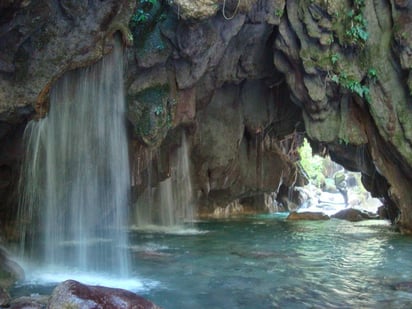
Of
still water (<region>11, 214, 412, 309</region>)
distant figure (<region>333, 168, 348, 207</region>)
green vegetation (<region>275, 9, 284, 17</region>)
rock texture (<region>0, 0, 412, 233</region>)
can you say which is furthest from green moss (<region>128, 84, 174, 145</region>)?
distant figure (<region>333, 168, 348, 207</region>)

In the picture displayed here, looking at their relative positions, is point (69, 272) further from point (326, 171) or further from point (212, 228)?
point (326, 171)

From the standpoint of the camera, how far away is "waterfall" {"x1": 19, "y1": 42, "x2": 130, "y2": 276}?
37.6 feet

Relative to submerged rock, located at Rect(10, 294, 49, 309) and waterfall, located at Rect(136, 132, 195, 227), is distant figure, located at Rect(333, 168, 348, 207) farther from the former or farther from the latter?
submerged rock, located at Rect(10, 294, 49, 309)

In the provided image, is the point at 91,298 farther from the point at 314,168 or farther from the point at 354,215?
the point at 314,168

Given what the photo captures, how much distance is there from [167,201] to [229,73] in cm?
739

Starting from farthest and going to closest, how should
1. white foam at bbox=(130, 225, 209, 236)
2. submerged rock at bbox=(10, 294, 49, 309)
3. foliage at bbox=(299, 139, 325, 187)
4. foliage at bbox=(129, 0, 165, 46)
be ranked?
foliage at bbox=(299, 139, 325, 187)
white foam at bbox=(130, 225, 209, 236)
foliage at bbox=(129, 0, 165, 46)
submerged rock at bbox=(10, 294, 49, 309)

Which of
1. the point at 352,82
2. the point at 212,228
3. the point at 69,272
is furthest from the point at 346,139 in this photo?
the point at 69,272

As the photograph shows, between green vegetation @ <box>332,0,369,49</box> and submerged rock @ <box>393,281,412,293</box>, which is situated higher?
green vegetation @ <box>332,0,369,49</box>

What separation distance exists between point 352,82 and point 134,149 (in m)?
7.82

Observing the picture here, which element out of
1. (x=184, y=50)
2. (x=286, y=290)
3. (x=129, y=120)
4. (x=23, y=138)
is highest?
(x=184, y=50)

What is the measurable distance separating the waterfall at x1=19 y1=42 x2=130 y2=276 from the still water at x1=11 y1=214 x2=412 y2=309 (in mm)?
1388

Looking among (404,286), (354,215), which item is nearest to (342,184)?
(354,215)

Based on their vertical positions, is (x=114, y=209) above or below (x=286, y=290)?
above

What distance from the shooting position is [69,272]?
407 inches
